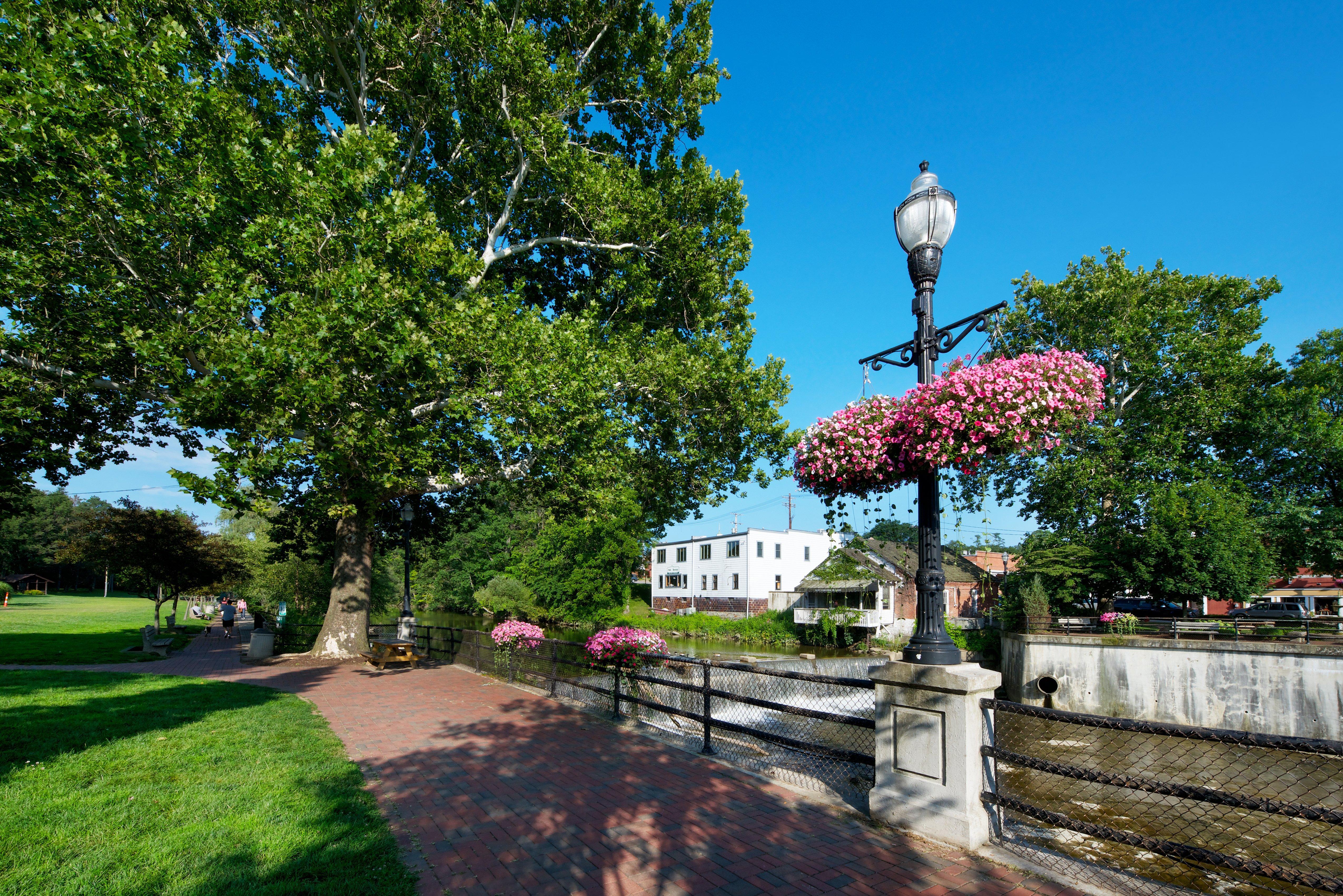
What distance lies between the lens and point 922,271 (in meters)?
5.87

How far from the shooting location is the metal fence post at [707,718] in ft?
25.4

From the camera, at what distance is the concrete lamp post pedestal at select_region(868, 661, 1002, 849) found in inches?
197

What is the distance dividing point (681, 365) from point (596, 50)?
935cm

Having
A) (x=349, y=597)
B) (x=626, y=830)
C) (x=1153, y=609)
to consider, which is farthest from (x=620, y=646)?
(x=1153, y=609)

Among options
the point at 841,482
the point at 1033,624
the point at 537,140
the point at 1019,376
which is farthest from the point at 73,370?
the point at 1033,624

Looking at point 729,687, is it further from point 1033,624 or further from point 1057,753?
point 1033,624

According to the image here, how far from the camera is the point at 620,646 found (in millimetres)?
10367

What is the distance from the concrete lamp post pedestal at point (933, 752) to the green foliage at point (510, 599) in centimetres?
4485

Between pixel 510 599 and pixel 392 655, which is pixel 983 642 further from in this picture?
pixel 510 599

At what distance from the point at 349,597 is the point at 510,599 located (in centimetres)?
3236

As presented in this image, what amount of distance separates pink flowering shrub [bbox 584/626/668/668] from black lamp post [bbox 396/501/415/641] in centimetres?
857

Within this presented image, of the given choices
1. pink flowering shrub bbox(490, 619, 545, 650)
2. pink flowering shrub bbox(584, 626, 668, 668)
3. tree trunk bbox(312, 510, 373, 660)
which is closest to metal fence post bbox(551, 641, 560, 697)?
pink flowering shrub bbox(584, 626, 668, 668)

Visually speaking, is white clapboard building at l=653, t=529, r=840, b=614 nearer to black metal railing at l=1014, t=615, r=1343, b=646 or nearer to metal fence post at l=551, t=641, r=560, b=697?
black metal railing at l=1014, t=615, r=1343, b=646

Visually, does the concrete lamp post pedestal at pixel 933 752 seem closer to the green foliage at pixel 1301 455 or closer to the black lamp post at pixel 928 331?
the black lamp post at pixel 928 331
